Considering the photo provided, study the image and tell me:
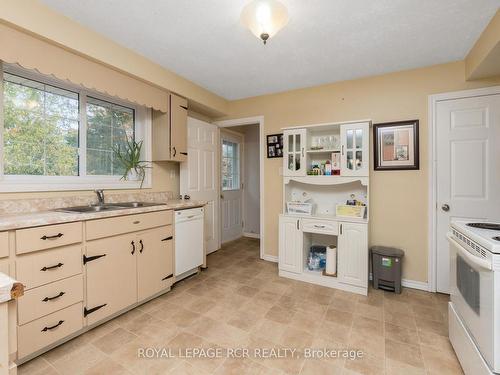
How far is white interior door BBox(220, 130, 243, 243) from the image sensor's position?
4.51 m

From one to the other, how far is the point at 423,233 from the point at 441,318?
874mm

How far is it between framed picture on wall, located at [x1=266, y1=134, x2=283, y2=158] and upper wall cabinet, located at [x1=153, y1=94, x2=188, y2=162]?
49.0 inches

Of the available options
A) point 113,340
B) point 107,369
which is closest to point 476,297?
point 107,369

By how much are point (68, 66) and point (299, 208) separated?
8.75ft

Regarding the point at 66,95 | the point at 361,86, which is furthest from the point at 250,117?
the point at 66,95

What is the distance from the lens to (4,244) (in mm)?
1407

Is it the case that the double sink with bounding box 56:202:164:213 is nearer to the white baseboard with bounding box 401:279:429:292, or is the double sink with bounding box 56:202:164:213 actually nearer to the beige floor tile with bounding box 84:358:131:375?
the beige floor tile with bounding box 84:358:131:375

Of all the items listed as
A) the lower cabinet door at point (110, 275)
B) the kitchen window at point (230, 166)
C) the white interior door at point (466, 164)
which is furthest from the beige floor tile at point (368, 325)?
the kitchen window at point (230, 166)

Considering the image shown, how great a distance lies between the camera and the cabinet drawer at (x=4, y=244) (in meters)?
1.40

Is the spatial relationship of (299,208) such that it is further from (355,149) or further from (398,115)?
(398,115)

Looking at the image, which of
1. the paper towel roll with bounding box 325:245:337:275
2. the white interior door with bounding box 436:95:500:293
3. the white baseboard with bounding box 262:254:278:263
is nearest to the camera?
the white interior door with bounding box 436:95:500:293

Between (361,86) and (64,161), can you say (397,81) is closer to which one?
(361,86)

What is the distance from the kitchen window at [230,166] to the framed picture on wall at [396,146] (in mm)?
2654

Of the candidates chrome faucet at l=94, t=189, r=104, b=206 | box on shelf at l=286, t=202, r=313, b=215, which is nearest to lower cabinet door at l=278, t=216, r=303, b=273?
box on shelf at l=286, t=202, r=313, b=215
